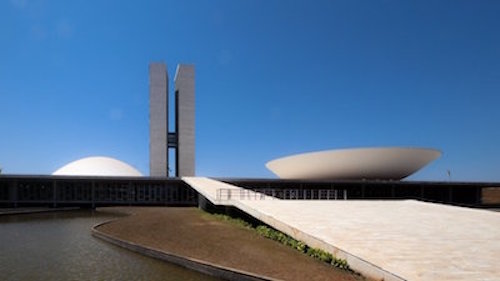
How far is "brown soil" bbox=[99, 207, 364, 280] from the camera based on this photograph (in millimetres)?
8188

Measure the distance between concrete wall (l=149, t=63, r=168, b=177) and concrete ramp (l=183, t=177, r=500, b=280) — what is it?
28.8 metres

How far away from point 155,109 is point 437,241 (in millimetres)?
37675

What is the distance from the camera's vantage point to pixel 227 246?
37.7 ft

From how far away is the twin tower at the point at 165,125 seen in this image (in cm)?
4316

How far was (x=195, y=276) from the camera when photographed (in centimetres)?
896

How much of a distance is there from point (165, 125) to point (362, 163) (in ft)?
71.0

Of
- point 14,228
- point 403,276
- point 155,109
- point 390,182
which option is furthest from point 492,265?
point 155,109

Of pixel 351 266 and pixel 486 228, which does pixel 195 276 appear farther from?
pixel 486 228

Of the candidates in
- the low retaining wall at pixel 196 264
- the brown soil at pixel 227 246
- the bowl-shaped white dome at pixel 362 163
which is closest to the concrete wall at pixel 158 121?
the bowl-shaped white dome at pixel 362 163

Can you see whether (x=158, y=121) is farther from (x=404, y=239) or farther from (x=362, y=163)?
(x=404, y=239)

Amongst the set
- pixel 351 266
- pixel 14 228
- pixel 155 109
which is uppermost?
pixel 155 109

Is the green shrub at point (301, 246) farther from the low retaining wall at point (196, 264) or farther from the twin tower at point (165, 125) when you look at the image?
the twin tower at point (165, 125)

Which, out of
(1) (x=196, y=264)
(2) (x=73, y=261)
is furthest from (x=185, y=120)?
(1) (x=196, y=264)

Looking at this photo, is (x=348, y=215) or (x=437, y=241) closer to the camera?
(x=437, y=241)
